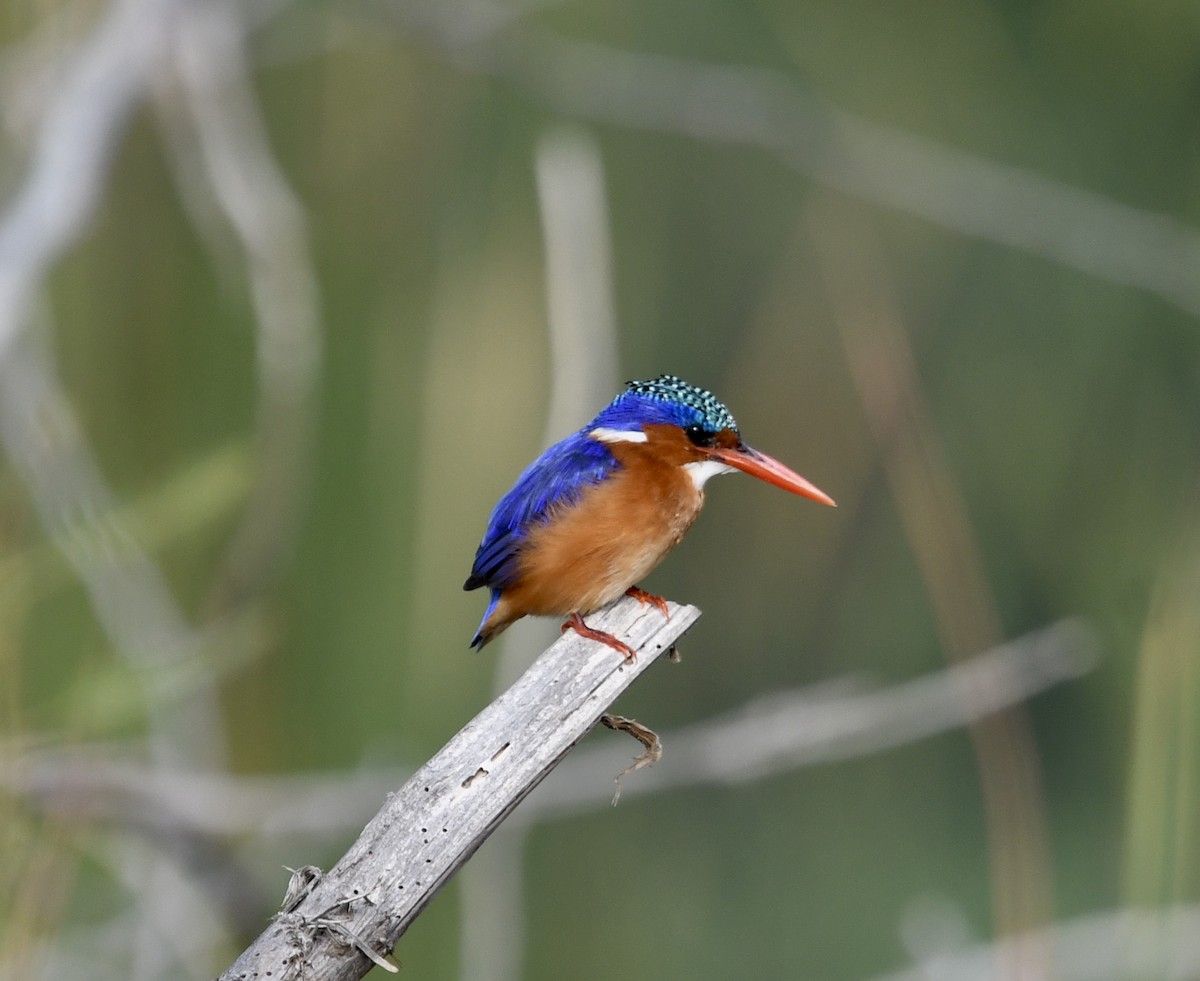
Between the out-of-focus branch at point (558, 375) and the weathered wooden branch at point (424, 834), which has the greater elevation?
the out-of-focus branch at point (558, 375)

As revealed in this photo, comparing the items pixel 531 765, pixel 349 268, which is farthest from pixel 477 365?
pixel 531 765

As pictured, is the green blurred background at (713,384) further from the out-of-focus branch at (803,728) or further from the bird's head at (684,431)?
the bird's head at (684,431)

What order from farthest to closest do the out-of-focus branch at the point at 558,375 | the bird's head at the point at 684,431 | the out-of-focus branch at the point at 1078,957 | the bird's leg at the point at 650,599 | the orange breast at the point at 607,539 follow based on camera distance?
the out-of-focus branch at the point at 1078,957
the out-of-focus branch at the point at 558,375
the bird's head at the point at 684,431
the orange breast at the point at 607,539
the bird's leg at the point at 650,599

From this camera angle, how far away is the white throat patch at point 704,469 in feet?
4.42

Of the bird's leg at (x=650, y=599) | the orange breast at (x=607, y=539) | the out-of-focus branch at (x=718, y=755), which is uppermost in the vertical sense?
the out-of-focus branch at (x=718, y=755)

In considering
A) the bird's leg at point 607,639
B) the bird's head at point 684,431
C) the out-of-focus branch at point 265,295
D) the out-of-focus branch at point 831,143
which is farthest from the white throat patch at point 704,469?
the out-of-focus branch at point 831,143

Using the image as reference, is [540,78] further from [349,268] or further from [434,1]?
[349,268]

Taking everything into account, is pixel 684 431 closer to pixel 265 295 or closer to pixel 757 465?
pixel 757 465

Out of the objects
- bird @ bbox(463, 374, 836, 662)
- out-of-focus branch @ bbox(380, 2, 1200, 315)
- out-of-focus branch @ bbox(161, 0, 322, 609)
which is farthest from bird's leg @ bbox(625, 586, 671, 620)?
out-of-focus branch @ bbox(380, 2, 1200, 315)

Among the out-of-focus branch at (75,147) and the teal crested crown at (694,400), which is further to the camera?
the out-of-focus branch at (75,147)

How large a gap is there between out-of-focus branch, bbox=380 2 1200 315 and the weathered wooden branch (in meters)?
1.59

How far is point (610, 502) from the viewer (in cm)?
129

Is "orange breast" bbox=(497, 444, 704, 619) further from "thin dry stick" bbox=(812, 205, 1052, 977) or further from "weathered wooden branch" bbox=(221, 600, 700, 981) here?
"weathered wooden branch" bbox=(221, 600, 700, 981)

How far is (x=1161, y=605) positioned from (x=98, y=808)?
1.08m
